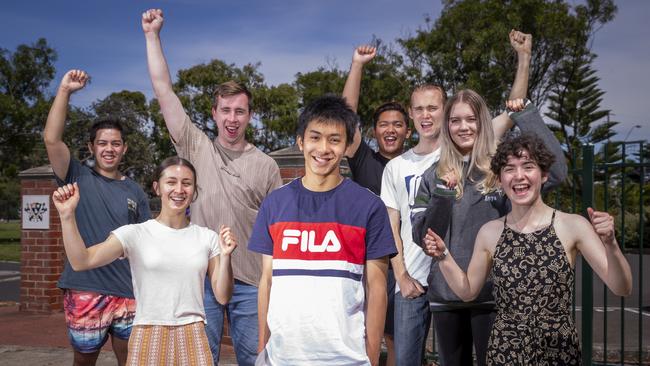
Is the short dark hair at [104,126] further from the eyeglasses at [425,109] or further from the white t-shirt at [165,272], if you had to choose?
the eyeglasses at [425,109]

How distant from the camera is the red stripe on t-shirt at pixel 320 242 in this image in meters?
2.38

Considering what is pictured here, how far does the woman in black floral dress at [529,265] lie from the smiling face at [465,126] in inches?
14.1

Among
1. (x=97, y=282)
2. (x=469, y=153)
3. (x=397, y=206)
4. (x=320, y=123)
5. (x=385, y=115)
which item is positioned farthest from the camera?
(x=385, y=115)

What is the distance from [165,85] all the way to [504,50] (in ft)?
54.4

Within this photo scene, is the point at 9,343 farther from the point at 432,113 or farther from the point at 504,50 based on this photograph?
the point at 504,50

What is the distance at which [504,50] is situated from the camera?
1836cm

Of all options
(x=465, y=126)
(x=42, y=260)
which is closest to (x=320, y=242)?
(x=465, y=126)

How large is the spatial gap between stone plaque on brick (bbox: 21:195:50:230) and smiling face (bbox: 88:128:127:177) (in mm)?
5003

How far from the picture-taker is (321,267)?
2355 millimetres

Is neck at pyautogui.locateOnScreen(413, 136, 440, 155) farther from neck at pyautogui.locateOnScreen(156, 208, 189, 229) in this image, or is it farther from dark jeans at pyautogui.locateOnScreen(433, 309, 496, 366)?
neck at pyautogui.locateOnScreen(156, 208, 189, 229)

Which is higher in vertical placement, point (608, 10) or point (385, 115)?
point (608, 10)

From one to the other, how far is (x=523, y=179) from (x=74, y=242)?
83.9 inches

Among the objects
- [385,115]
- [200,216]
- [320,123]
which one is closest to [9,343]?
[200,216]

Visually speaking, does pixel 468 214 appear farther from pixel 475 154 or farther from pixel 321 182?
pixel 321 182
